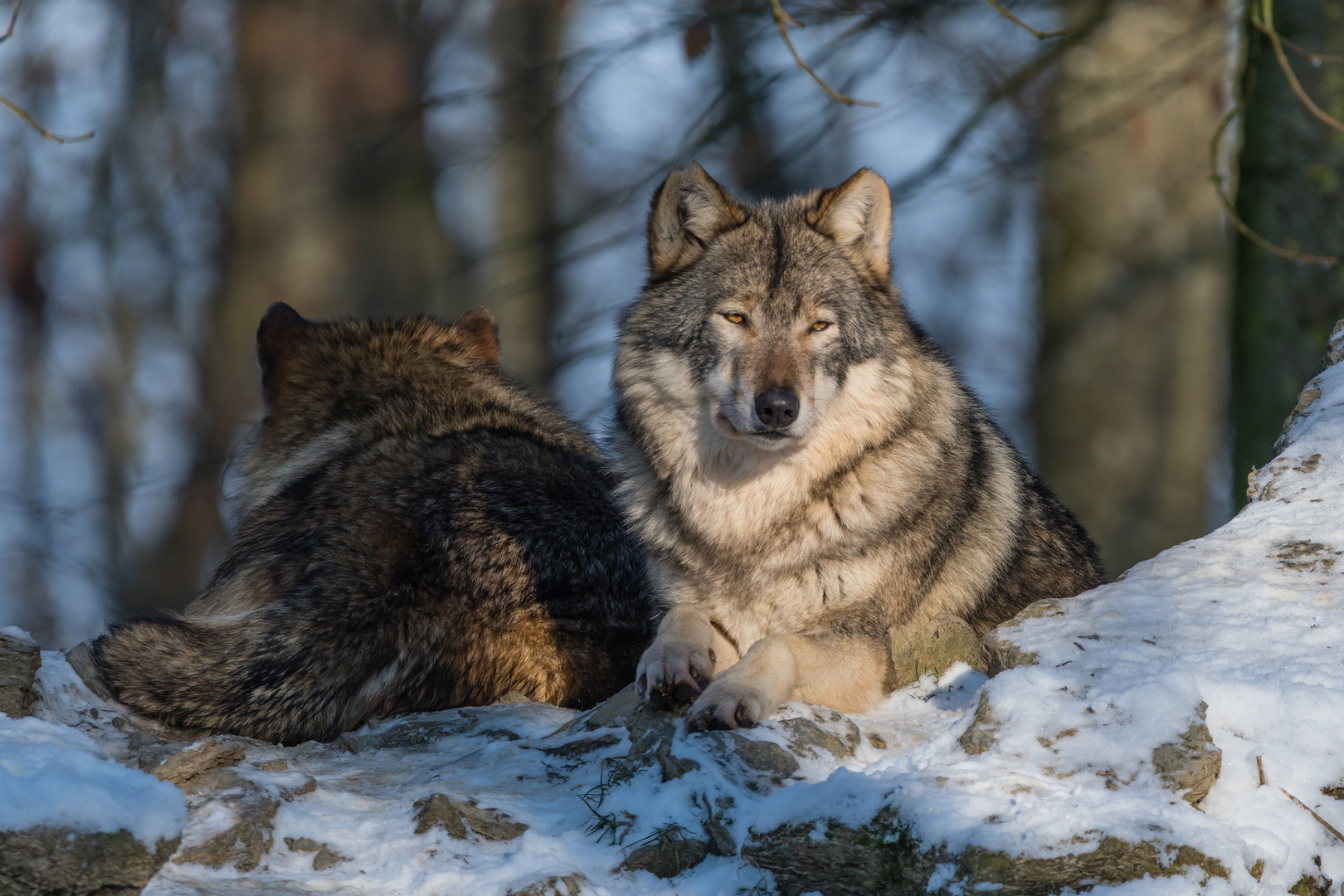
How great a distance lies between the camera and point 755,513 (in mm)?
4211

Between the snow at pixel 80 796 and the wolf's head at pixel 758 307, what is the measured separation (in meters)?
2.22

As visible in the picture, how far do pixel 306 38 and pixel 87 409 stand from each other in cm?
844

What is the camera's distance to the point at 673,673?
3592mm

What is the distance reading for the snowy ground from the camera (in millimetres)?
2594

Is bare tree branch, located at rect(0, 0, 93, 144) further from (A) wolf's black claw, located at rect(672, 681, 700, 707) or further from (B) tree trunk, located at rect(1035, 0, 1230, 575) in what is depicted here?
(B) tree trunk, located at rect(1035, 0, 1230, 575)

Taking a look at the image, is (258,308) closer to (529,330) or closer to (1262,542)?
(529,330)

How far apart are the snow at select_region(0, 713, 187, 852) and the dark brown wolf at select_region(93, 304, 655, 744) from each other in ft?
5.09

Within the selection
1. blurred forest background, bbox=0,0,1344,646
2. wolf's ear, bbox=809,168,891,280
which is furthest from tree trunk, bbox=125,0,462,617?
wolf's ear, bbox=809,168,891,280

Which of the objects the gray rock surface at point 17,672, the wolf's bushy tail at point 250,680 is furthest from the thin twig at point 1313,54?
the gray rock surface at point 17,672

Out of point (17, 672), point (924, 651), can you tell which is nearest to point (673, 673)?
point (924, 651)

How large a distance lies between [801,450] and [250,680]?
2.16 meters

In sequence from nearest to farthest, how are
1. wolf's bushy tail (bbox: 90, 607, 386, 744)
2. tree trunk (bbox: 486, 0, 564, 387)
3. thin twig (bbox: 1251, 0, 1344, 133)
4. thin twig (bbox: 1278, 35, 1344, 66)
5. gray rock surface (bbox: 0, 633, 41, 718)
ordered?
1. gray rock surface (bbox: 0, 633, 41, 718)
2. wolf's bushy tail (bbox: 90, 607, 386, 744)
3. thin twig (bbox: 1251, 0, 1344, 133)
4. thin twig (bbox: 1278, 35, 1344, 66)
5. tree trunk (bbox: 486, 0, 564, 387)

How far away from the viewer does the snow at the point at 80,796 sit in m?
2.27

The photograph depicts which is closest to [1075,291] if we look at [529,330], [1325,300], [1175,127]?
[1175,127]
